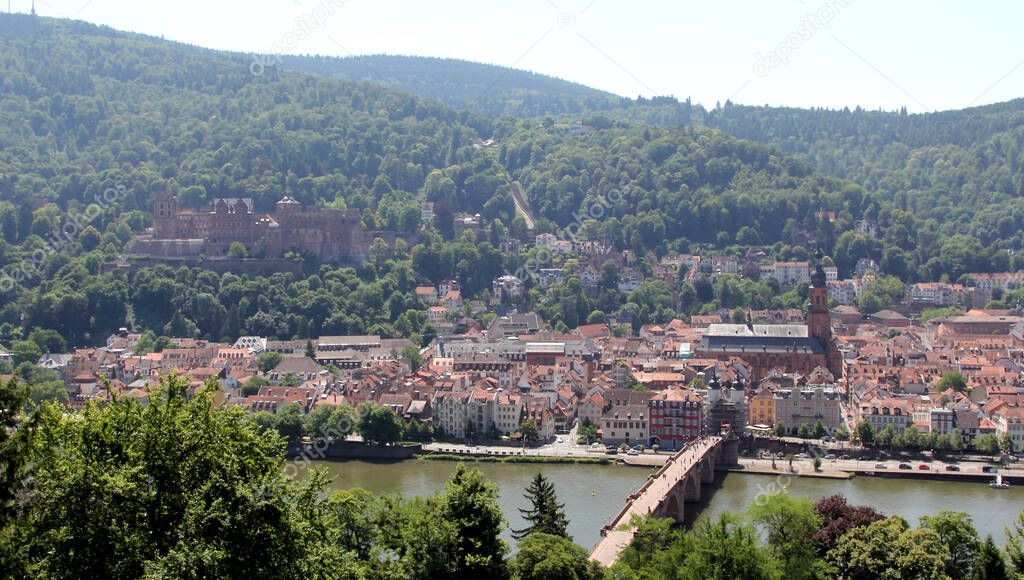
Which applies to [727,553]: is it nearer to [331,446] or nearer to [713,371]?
[331,446]

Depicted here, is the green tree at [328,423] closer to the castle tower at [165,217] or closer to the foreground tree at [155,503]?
the foreground tree at [155,503]

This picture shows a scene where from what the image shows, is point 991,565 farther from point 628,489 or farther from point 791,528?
point 628,489

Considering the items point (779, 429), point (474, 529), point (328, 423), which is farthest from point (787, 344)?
point (474, 529)

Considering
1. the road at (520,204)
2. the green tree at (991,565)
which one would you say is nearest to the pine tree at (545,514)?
the green tree at (991,565)

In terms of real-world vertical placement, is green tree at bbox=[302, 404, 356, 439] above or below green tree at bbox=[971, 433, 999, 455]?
above

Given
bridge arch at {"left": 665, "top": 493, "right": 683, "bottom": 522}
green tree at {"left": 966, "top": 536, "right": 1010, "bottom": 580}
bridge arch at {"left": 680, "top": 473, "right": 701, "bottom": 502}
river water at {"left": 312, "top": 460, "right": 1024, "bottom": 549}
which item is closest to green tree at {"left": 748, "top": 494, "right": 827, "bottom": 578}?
green tree at {"left": 966, "top": 536, "right": 1010, "bottom": 580}

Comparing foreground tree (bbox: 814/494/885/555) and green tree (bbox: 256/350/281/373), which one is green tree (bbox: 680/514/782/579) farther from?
green tree (bbox: 256/350/281/373)

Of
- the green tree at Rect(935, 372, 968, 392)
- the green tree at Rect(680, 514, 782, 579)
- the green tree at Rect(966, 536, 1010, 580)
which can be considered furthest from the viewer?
the green tree at Rect(935, 372, 968, 392)
